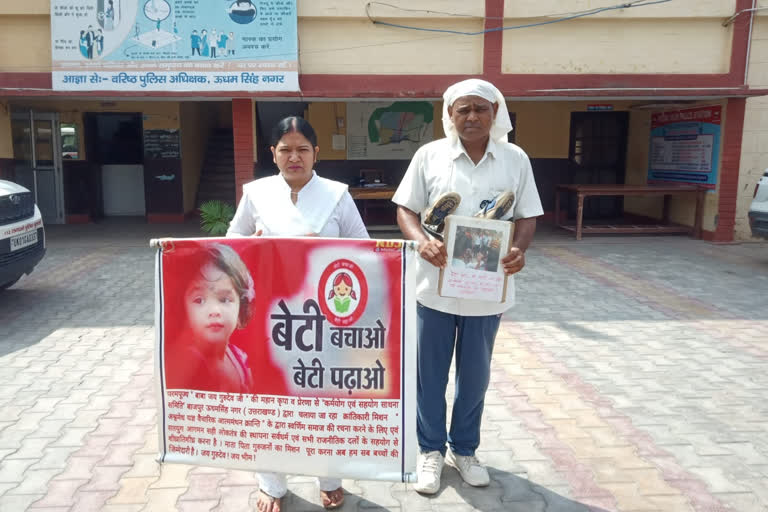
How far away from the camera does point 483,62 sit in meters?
9.59

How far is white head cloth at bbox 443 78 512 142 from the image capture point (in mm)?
2518

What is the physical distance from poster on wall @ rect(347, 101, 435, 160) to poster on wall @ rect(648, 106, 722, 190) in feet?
14.4

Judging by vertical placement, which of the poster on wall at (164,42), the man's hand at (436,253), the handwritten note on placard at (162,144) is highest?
the poster on wall at (164,42)

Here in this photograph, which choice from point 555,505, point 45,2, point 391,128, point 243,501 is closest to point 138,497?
point 243,501

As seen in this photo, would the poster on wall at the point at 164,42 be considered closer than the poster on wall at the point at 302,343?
No

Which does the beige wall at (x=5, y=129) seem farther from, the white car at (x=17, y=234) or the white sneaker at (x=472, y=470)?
the white sneaker at (x=472, y=470)

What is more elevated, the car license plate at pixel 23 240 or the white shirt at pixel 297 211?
the white shirt at pixel 297 211

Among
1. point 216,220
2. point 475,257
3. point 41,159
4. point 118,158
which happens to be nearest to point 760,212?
point 475,257

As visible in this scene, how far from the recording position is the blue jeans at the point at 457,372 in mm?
2699

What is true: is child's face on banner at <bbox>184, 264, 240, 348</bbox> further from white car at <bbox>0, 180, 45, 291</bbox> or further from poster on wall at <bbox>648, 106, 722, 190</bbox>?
poster on wall at <bbox>648, 106, 722, 190</bbox>

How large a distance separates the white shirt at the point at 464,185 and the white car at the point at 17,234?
449 centimetres

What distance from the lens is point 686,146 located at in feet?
36.0

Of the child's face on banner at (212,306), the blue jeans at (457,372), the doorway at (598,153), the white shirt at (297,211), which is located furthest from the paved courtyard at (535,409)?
the doorway at (598,153)

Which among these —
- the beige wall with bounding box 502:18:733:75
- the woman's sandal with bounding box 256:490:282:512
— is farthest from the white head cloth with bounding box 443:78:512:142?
the beige wall with bounding box 502:18:733:75
